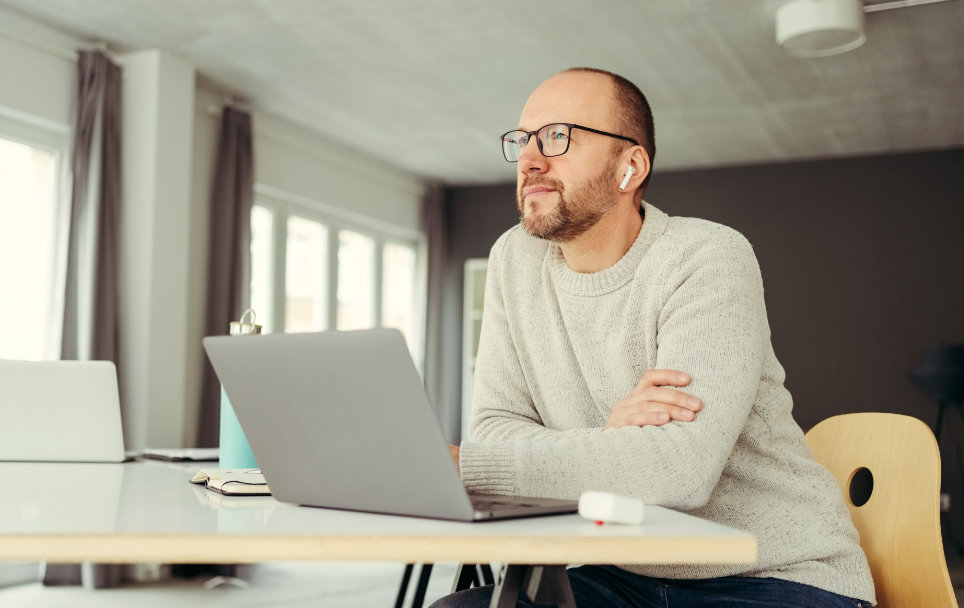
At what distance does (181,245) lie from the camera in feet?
15.9

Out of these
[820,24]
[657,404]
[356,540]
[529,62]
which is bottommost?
[356,540]

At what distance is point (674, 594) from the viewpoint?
1172 mm

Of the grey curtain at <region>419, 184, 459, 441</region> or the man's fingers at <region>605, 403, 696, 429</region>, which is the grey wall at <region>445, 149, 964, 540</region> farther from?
the man's fingers at <region>605, 403, 696, 429</region>

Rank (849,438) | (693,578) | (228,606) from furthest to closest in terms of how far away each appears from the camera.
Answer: (228,606) → (849,438) → (693,578)

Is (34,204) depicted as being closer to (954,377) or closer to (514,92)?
A: (514,92)

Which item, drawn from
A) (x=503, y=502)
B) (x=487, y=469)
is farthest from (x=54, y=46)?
(x=503, y=502)

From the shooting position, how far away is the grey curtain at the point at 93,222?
4.41m

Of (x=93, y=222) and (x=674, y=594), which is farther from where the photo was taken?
(x=93, y=222)

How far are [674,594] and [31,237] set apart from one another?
423 cm

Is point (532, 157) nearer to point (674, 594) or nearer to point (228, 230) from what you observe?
point (674, 594)

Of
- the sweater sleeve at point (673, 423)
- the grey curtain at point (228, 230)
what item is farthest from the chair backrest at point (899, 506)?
the grey curtain at point (228, 230)

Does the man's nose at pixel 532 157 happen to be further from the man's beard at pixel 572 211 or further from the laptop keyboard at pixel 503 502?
the laptop keyboard at pixel 503 502

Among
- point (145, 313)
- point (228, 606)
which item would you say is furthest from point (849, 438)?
point (145, 313)

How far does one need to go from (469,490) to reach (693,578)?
35 centimetres
